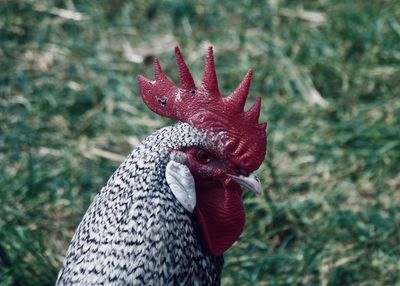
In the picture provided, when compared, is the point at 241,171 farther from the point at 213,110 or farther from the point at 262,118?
the point at 262,118

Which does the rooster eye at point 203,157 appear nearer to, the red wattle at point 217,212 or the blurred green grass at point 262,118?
the red wattle at point 217,212

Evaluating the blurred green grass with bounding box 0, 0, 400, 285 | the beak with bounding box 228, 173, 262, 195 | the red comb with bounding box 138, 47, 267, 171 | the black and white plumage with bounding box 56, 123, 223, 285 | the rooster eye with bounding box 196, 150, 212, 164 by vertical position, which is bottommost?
the blurred green grass with bounding box 0, 0, 400, 285

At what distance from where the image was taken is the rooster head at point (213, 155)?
2896 millimetres

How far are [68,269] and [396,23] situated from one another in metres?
3.39

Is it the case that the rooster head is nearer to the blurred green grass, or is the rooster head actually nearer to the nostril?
the nostril

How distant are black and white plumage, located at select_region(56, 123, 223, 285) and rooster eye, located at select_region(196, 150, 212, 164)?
0.09 feet

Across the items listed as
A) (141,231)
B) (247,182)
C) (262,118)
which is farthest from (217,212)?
(262,118)

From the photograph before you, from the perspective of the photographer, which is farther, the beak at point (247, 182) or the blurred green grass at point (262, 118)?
the blurred green grass at point (262, 118)

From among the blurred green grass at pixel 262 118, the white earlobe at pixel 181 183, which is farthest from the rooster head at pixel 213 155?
the blurred green grass at pixel 262 118

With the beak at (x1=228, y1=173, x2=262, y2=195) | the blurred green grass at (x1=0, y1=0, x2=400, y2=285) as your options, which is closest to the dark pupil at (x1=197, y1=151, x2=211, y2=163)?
the beak at (x1=228, y1=173, x2=262, y2=195)

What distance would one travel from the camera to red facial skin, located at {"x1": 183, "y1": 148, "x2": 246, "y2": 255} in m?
2.93

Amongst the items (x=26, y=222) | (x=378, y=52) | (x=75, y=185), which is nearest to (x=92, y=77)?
(x=75, y=185)

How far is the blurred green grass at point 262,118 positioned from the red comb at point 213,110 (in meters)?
1.18

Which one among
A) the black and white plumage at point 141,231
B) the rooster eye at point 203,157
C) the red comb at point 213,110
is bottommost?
the black and white plumage at point 141,231
